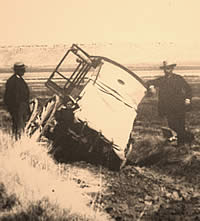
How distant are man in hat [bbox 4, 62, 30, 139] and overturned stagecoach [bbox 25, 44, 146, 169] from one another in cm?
13

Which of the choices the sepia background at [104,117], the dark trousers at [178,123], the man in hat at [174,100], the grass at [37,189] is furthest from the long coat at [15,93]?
the dark trousers at [178,123]

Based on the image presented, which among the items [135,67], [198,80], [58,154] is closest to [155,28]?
[135,67]

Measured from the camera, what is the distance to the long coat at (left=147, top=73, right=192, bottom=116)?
4.09 metres

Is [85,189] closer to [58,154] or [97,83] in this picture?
[58,154]

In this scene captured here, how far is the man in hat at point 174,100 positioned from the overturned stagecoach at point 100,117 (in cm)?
25

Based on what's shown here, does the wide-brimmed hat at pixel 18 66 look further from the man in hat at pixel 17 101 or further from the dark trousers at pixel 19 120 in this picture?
the dark trousers at pixel 19 120

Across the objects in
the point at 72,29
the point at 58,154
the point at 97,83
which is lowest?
the point at 58,154

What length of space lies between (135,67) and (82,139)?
3.58 ft

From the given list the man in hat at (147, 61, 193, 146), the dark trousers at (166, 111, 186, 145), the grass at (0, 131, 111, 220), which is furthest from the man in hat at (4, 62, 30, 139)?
the dark trousers at (166, 111, 186, 145)

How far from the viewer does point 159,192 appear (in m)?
3.81

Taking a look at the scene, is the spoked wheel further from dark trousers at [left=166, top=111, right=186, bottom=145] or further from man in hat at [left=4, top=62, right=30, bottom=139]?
dark trousers at [left=166, top=111, right=186, bottom=145]

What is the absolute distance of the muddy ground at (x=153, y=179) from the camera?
371 cm

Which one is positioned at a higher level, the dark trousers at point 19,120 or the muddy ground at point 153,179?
the dark trousers at point 19,120

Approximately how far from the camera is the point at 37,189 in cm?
375
